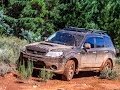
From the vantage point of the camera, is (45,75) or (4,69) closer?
(4,69)

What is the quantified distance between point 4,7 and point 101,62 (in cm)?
955

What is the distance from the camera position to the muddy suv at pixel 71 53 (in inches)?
569

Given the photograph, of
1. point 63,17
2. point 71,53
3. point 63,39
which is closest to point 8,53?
point 63,39

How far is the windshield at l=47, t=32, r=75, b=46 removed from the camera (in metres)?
15.6

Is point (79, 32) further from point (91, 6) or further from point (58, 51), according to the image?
point (91, 6)

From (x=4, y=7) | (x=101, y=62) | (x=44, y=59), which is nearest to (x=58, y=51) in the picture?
(x=44, y=59)

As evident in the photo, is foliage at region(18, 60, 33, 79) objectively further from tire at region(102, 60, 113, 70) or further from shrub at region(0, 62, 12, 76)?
tire at region(102, 60, 113, 70)

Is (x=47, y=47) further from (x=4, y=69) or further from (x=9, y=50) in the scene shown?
(x=9, y=50)

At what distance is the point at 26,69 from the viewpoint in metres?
14.3

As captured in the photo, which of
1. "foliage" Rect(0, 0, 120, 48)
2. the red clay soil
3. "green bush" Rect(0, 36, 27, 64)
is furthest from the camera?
"foliage" Rect(0, 0, 120, 48)

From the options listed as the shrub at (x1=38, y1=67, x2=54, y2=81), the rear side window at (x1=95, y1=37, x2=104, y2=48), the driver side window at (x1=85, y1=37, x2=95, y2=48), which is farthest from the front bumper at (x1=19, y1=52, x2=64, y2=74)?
the rear side window at (x1=95, y1=37, x2=104, y2=48)

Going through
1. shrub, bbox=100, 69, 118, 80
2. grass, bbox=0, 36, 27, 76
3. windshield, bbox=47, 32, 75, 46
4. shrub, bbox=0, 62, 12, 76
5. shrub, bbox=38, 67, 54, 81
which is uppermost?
windshield, bbox=47, 32, 75, 46

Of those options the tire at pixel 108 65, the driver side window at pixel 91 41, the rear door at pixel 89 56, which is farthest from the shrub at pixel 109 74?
the driver side window at pixel 91 41

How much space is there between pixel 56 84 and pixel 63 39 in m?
2.45
